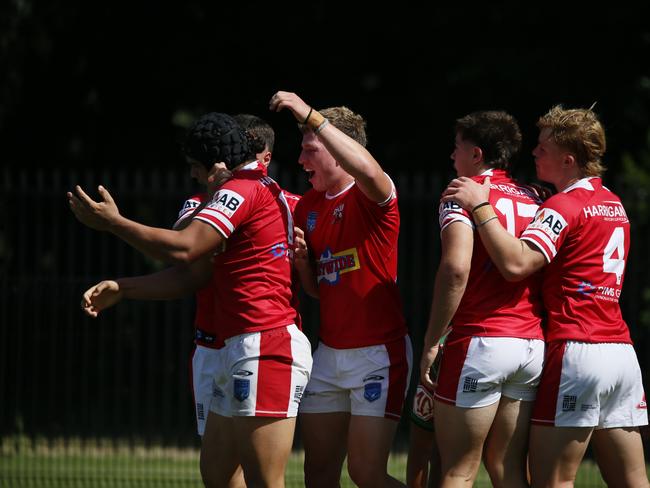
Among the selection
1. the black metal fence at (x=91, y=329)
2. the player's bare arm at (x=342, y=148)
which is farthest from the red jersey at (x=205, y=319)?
the black metal fence at (x=91, y=329)

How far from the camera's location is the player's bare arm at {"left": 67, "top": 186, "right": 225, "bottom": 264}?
440cm

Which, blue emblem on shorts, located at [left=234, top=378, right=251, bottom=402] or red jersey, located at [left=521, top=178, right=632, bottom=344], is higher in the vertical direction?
red jersey, located at [left=521, top=178, right=632, bottom=344]

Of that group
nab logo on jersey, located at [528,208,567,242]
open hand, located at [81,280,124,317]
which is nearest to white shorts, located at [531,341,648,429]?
nab logo on jersey, located at [528,208,567,242]

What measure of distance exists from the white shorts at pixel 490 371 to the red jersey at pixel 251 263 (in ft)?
2.69

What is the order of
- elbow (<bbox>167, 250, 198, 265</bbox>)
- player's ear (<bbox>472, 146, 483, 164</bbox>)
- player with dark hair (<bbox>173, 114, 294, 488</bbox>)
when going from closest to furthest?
elbow (<bbox>167, 250, 198, 265</bbox>)
player's ear (<bbox>472, 146, 483, 164</bbox>)
player with dark hair (<bbox>173, 114, 294, 488</bbox>)

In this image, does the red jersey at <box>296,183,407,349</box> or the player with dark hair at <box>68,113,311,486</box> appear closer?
the player with dark hair at <box>68,113,311,486</box>

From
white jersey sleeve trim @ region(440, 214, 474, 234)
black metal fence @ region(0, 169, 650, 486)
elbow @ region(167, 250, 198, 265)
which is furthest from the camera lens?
black metal fence @ region(0, 169, 650, 486)

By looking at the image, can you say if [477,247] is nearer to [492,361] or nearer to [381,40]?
[492,361]

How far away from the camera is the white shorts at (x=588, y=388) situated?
4.70 metres

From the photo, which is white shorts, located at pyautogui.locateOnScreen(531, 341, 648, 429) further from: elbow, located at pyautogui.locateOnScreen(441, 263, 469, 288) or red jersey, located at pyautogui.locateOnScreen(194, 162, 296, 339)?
red jersey, located at pyautogui.locateOnScreen(194, 162, 296, 339)

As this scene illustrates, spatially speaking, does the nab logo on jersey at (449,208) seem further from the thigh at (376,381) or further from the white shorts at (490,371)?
the thigh at (376,381)

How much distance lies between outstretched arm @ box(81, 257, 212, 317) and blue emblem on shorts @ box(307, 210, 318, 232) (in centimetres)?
59

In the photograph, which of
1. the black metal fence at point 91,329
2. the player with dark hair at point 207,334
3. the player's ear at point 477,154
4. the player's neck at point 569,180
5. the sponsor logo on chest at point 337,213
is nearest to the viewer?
the player's neck at point 569,180

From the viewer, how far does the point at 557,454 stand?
15.5 feet
